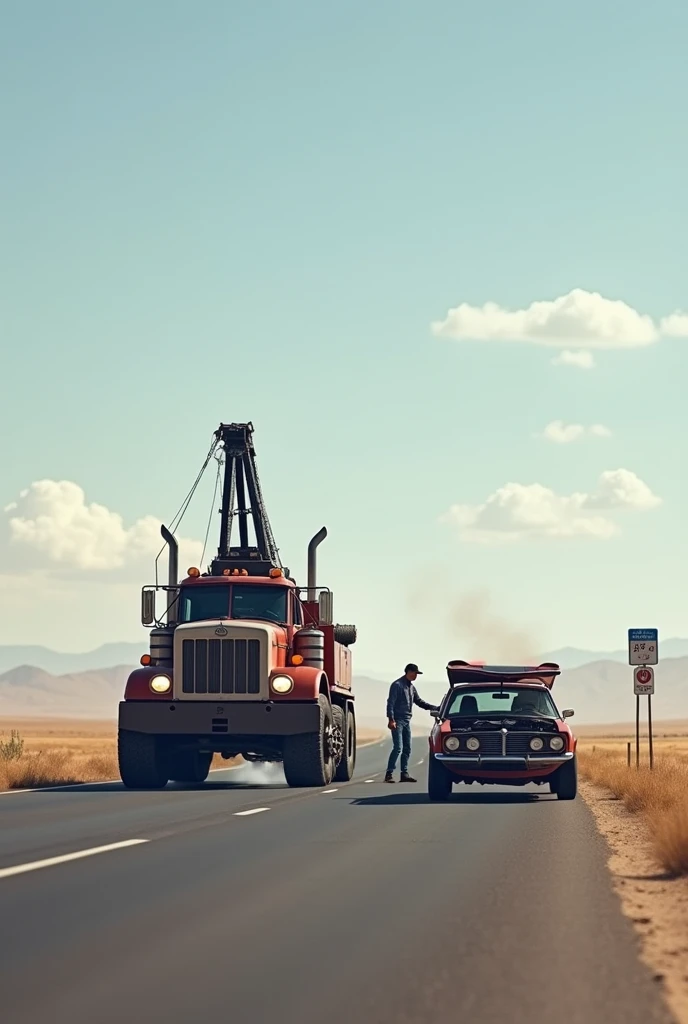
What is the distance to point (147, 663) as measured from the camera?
2688cm

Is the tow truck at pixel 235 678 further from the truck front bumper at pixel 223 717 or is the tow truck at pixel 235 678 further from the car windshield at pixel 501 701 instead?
the car windshield at pixel 501 701

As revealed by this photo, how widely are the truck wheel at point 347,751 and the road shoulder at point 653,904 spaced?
1186 centimetres

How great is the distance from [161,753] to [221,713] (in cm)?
177

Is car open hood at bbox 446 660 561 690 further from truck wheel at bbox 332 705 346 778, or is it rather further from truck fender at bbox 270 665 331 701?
truck wheel at bbox 332 705 346 778

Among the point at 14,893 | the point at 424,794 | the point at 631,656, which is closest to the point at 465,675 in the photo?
the point at 424,794

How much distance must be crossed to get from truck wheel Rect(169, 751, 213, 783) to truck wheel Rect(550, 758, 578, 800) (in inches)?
299

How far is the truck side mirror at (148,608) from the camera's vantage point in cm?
2711

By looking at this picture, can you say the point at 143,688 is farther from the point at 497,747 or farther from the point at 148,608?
the point at 497,747

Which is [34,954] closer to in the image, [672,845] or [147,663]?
[672,845]

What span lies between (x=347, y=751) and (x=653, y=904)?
66.5 ft

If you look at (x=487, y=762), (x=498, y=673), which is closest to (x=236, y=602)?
(x=498, y=673)

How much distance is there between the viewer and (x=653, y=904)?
33.7 feet

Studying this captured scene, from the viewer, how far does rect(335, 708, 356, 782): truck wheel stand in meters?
29.7

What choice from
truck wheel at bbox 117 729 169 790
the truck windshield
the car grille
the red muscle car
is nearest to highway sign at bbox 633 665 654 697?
the truck windshield
